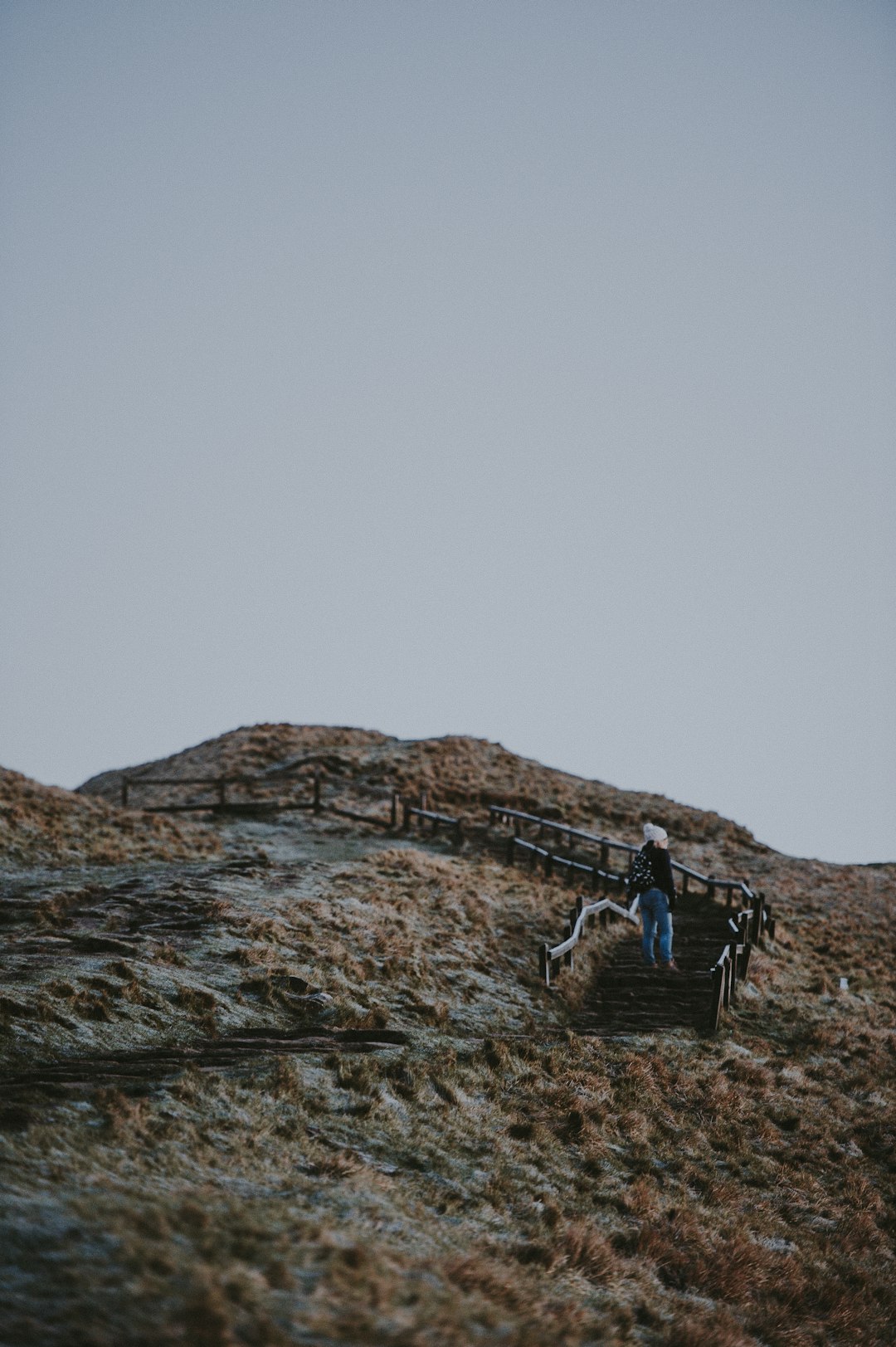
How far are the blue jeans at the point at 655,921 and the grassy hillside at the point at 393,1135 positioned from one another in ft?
4.87

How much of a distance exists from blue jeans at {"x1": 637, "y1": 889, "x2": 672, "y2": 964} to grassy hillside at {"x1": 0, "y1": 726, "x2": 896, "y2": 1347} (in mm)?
1486

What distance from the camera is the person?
49.2 ft

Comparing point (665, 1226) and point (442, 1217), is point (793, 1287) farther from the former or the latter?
point (442, 1217)

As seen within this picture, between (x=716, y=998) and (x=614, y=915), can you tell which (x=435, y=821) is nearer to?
(x=614, y=915)

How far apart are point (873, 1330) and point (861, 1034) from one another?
30.2 ft

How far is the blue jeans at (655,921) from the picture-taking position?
15.5 metres

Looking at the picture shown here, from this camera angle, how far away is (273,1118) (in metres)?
8.28

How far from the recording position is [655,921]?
53.6 ft

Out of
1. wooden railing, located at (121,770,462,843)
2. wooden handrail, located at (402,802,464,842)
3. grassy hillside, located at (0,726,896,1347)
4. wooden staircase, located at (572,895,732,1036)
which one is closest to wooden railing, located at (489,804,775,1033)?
wooden staircase, located at (572,895,732,1036)

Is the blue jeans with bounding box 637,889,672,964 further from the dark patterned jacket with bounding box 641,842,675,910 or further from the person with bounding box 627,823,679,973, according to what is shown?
the dark patterned jacket with bounding box 641,842,675,910

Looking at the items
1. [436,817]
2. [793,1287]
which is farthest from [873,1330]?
[436,817]

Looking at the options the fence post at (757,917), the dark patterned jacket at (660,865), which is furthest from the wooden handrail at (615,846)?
the dark patterned jacket at (660,865)

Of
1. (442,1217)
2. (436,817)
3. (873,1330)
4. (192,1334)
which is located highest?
(436,817)

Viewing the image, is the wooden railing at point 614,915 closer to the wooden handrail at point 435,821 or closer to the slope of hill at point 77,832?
the wooden handrail at point 435,821
